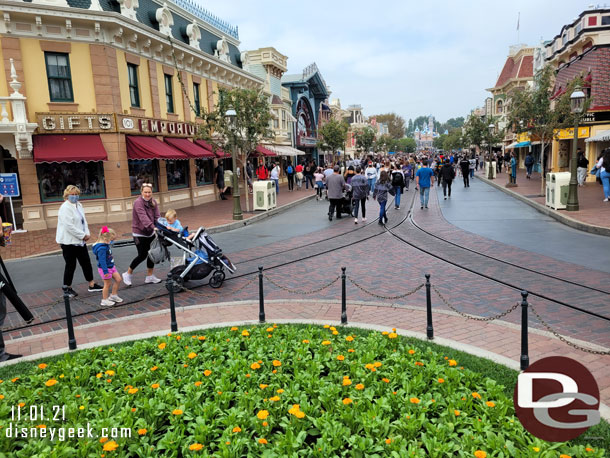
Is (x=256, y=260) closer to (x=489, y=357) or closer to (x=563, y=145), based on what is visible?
(x=489, y=357)

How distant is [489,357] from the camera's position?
485 centimetres

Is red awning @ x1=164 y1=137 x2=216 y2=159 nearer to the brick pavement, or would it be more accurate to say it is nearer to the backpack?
the backpack

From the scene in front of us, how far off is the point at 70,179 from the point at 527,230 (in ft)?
50.5

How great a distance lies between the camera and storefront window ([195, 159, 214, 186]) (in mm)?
23906

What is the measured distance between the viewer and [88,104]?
16.6m

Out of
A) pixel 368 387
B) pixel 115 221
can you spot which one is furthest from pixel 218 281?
pixel 115 221

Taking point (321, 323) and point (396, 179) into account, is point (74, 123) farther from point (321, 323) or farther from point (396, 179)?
point (321, 323)

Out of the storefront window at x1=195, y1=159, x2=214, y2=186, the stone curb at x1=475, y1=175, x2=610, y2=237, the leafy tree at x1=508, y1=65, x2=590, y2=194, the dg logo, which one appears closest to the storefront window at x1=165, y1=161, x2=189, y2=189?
the storefront window at x1=195, y1=159, x2=214, y2=186

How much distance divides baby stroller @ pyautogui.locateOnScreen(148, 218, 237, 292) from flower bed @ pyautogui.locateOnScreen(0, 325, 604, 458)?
112 inches

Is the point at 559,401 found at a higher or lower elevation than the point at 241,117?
lower

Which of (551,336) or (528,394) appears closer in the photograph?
(528,394)

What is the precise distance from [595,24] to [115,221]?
27.1m

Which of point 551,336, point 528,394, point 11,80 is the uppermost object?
point 11,80

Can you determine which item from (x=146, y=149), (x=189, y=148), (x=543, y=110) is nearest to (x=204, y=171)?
(x=189, y=148)
